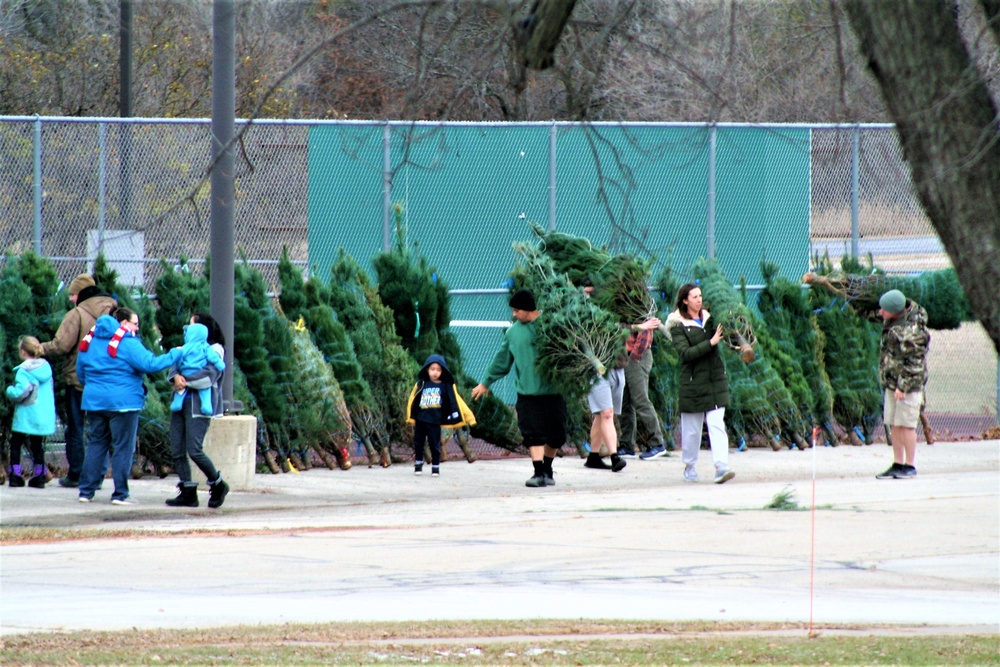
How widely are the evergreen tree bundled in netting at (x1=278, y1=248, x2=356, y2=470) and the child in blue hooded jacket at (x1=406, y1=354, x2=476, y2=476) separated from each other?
736 mm

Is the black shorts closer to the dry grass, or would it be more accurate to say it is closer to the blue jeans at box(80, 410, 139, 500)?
the blue jeans at box(80, 410, 139, 500)

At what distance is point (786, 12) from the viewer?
27.6 feet

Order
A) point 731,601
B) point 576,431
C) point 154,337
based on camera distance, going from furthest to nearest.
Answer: point 576,431
point 154,337
point 731,601

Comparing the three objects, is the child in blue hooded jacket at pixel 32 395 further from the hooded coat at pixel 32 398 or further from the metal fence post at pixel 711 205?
the metal fence post at pixel 711 205

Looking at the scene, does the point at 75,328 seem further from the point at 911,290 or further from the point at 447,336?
the point at 911,290

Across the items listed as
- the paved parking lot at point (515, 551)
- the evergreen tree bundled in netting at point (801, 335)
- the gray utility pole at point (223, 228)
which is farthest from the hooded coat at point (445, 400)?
the evergreen tree bundled in netting at point (801, 335)

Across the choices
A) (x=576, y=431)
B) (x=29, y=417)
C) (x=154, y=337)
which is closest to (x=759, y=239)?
(x=576, y=431)

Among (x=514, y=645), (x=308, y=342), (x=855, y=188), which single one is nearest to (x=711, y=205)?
(x=855, y=188)

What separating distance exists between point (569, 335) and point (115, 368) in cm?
412

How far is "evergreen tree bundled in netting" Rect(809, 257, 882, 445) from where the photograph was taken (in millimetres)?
14969

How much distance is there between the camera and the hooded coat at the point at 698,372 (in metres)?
12.5

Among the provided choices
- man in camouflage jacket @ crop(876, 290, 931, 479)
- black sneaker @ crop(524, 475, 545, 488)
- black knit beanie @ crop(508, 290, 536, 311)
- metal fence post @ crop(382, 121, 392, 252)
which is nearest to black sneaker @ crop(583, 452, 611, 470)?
black sneaker @ crop(524, 475, 545, 488)

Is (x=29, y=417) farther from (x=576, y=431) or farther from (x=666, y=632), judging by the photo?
(x=666, y=632)

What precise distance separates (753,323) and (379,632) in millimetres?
8548
